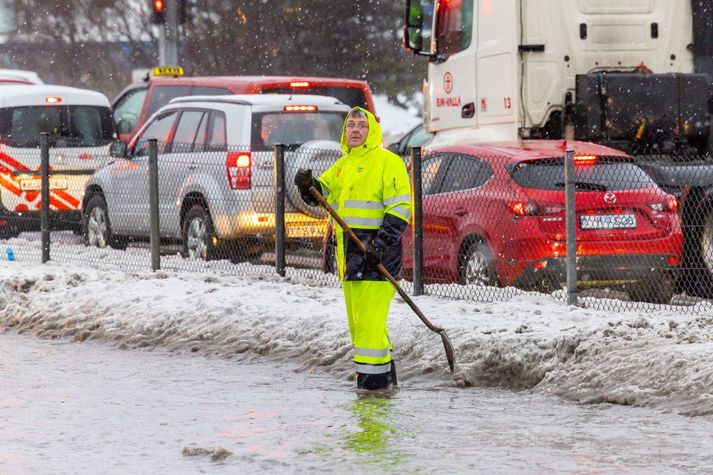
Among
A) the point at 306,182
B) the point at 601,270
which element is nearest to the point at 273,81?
the point at 601,270

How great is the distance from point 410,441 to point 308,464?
2.43 feet

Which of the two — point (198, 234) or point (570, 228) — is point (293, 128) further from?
point (570, 228)

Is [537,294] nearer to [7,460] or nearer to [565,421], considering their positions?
[565,421]

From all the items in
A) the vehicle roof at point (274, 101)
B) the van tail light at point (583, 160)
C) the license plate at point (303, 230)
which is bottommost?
the license plate at point (303, 230)

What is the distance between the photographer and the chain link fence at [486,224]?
12578 mm

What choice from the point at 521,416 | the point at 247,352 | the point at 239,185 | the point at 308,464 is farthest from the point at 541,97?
the point at 308,464

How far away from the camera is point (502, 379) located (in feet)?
32.9

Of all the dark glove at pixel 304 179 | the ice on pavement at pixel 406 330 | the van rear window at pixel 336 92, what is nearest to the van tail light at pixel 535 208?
the ice on pavement at pixel 406 330

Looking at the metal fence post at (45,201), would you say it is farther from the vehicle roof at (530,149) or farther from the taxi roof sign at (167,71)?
the taxi roof sign at (167,71)

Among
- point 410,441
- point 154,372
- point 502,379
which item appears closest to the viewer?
point 410,441

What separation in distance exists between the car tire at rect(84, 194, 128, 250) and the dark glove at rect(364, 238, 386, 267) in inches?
365

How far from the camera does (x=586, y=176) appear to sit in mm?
12812

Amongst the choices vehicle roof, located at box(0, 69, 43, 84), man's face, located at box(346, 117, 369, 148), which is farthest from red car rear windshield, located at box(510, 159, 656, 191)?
vehicle roof, located at box(0, 69, 43, 84)

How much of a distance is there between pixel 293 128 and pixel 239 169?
110 centimetres
